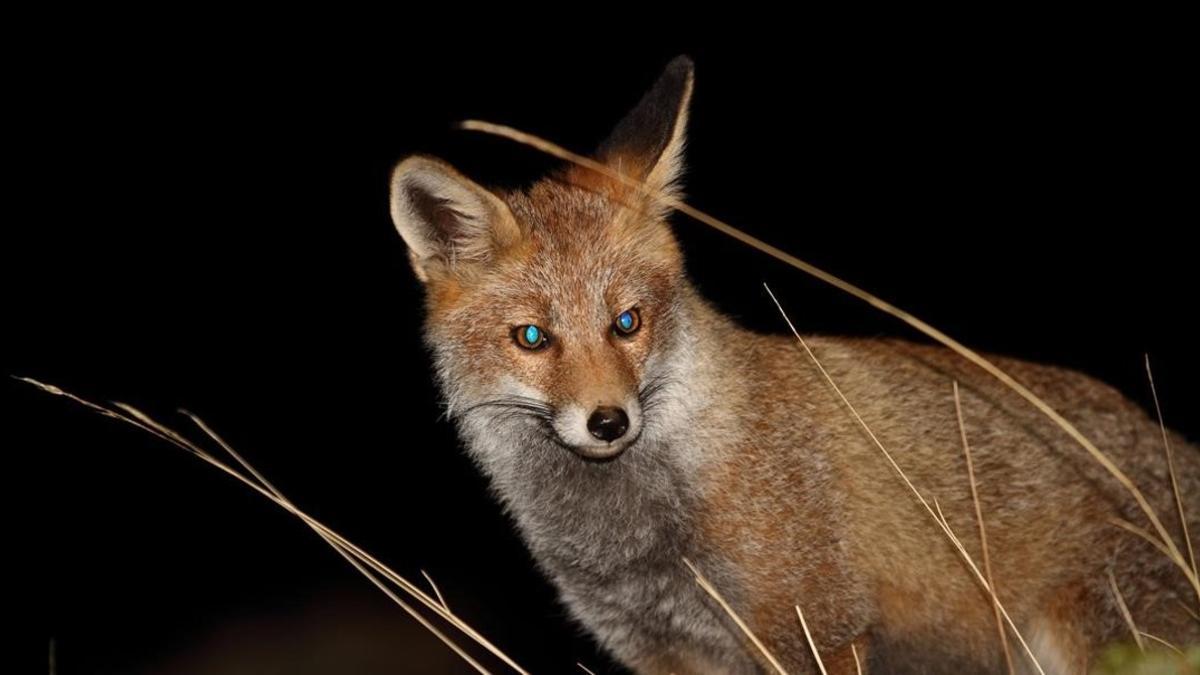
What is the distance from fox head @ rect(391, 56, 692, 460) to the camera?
9.52 ft

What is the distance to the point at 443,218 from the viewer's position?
3193mm

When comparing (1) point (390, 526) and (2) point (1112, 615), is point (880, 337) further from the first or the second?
(1) point (390, 526)

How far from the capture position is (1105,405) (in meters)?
Answer: 3.49

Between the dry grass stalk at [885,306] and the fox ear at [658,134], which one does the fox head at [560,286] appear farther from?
the dry grass stalk at [885,306]

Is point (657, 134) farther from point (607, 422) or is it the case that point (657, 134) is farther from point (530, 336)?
point (607, 422)

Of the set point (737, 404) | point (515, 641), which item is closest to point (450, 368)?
point (737, 404)

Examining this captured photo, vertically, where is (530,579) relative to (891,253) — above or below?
below

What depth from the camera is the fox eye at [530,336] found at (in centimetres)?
300

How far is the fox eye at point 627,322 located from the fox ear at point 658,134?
44 cm

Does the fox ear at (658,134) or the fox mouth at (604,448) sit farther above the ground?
the fox ear at (658,134)

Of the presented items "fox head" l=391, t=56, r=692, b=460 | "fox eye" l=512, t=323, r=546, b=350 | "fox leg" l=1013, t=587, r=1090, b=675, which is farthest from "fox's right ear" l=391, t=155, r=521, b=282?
"fox leg" l=1013, t=587, r=1090, b=675

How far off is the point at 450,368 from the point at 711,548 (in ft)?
3.30

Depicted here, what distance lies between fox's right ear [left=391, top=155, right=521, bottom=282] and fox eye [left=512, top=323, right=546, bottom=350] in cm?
32

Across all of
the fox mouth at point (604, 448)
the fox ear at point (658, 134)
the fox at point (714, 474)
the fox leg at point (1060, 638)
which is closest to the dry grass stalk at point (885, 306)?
the fox ear at point (658, 134)
